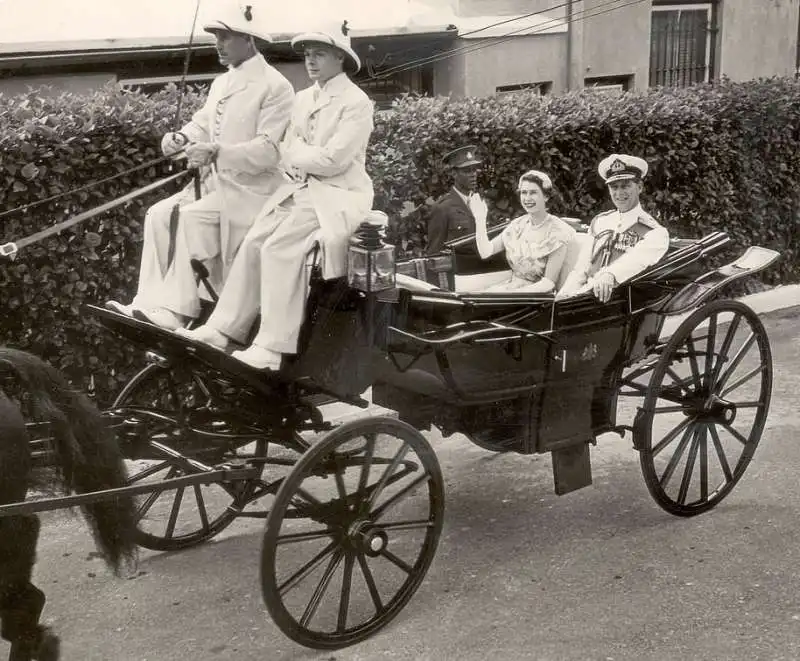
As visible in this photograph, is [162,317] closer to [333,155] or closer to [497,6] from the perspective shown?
[333,155]

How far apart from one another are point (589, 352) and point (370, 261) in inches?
50.5

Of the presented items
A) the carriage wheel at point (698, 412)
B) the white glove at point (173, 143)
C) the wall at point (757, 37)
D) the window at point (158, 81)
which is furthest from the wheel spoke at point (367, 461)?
the wall at point (757, 37)

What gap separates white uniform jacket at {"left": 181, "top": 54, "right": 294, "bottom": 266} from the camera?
Answer: 16.5ft

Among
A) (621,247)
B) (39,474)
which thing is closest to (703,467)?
(621,247)

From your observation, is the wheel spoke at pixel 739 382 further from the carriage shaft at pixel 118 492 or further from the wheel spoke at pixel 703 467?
the carriage shaft at pixel 118 492

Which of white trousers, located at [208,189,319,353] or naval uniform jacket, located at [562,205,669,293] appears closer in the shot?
white trousers, located at [208,189,319,353]

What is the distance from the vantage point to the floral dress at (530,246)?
5.89 metres

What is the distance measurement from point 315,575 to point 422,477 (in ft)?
2.80

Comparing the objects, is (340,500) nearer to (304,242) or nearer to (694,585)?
(304,242)

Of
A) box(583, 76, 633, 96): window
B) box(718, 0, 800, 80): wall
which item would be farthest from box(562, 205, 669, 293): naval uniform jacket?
box(718, 0, 800, 80): wall

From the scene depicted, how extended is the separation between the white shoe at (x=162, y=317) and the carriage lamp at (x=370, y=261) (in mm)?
790

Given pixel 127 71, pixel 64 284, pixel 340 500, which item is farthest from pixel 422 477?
pixel 127 71

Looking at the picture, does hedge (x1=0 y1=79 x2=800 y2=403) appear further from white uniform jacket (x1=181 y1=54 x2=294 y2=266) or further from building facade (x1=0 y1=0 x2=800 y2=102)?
white uniform jacket (x1=181 y1=54 x2=294 y2=266)

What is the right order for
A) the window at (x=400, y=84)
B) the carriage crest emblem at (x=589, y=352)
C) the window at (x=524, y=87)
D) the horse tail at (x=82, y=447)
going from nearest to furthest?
the horse tail at (x=82, y=447) → the carriage crest emblem at (x=589, y=352) → the window at (x=400, y=84) → the window at (x=524, y=87)
